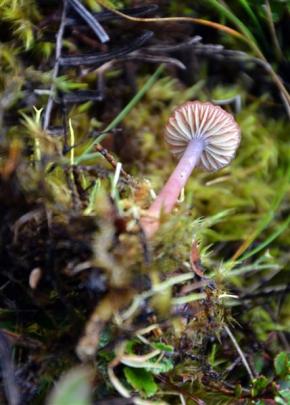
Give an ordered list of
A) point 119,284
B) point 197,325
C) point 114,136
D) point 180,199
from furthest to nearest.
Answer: point 114,136 → point 180,199 → point 197,325 → point 119,284

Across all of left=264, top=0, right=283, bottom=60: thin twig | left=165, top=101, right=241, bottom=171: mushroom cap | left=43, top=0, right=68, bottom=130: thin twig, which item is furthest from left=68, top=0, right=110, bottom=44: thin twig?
left=264, top=0, right=283, bottom=60: thin twig

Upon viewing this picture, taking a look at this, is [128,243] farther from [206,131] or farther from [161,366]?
[206,131]

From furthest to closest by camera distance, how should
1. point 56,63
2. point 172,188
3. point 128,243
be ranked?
1. point 56,63
2. point 172,188
3. point 128,243

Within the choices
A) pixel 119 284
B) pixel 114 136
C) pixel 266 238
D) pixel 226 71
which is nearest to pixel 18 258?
pixel 119 284

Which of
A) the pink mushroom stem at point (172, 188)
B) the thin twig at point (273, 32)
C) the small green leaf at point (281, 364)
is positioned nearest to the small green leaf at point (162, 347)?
the pink mushroom stem at point (172, 188)

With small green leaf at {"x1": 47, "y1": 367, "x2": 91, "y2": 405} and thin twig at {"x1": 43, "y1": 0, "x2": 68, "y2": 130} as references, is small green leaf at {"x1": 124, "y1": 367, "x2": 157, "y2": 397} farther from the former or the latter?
thin twig at {"x1": 43, "y1": 0, "x2": 68, "y2": 130}

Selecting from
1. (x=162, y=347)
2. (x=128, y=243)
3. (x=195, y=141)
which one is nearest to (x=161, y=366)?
(x=162, y=347)

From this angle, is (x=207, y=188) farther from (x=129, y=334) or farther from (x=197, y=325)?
(x=129, y=334)
